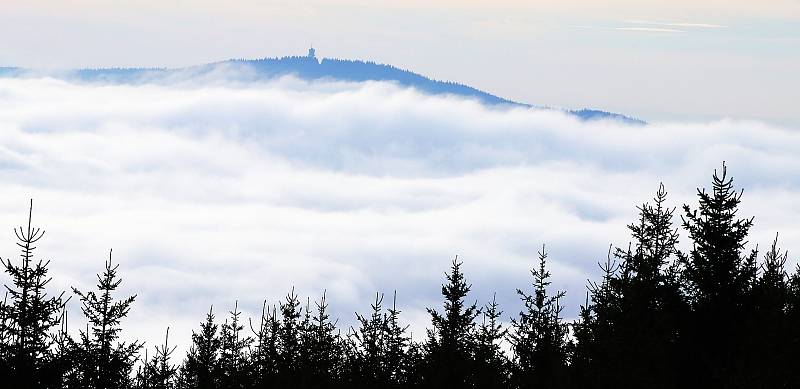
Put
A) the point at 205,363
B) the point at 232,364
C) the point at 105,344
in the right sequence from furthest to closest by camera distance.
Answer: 1. the point at 232,364
2. the point at 205,363
3. the point at 105,344

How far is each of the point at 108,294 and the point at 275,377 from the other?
32.1ft

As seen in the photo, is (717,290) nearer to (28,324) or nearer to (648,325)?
(648,325)

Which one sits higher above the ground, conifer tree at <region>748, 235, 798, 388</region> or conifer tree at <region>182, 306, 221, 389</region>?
conifer tree at <region>182, 306, 221, 389</region>

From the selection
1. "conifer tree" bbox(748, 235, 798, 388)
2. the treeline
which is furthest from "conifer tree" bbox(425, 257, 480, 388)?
"conifer tree" bbox(748, 235, 798, 388)

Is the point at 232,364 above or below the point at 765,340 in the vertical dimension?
above

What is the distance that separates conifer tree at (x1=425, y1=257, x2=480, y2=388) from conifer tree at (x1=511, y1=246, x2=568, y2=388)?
2.03 meters

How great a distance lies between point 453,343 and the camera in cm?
3572

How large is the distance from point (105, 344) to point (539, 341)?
16255 mm

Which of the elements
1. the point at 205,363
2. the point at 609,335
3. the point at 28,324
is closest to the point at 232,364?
the point at 205,363

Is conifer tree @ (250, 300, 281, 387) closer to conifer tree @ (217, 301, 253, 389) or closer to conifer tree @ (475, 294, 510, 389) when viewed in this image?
conifer tree @ (217, 301, 253, 389)

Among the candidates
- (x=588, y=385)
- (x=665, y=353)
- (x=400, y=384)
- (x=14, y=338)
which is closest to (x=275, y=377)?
(x=400, y=384)

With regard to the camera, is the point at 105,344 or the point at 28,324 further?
the point at 105,344

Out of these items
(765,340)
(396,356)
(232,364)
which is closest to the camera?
(765,340)

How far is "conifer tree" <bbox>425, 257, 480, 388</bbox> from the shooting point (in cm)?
3516
